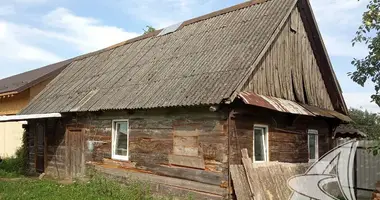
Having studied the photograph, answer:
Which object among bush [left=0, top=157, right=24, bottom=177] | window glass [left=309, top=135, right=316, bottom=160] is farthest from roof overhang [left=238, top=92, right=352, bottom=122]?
bush [left=0, top=157, right=24, bottom=177]

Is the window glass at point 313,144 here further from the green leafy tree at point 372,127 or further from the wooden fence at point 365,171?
the green leafy tree at point 372,127

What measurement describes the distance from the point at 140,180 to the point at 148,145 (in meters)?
1.04

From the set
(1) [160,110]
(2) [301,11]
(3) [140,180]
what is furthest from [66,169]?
(2) [301,11]

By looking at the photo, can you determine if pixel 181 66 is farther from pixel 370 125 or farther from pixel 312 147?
pixel 370 125

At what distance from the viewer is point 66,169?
1436 centimetres

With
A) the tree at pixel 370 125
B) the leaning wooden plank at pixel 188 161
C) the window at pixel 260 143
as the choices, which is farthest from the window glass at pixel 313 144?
the leaning wooden plank at pixel 188 161

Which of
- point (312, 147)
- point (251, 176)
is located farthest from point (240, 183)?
point (312, 147)

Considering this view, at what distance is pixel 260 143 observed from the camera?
10.4 metres

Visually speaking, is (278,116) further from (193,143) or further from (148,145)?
(148,145)

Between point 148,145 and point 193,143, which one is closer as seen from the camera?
point 193,143

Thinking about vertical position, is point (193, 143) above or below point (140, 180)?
above

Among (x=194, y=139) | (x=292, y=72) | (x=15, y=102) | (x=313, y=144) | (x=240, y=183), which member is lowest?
(x=240, y=183)

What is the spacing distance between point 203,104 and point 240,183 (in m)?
1.97

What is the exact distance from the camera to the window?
10220mm
